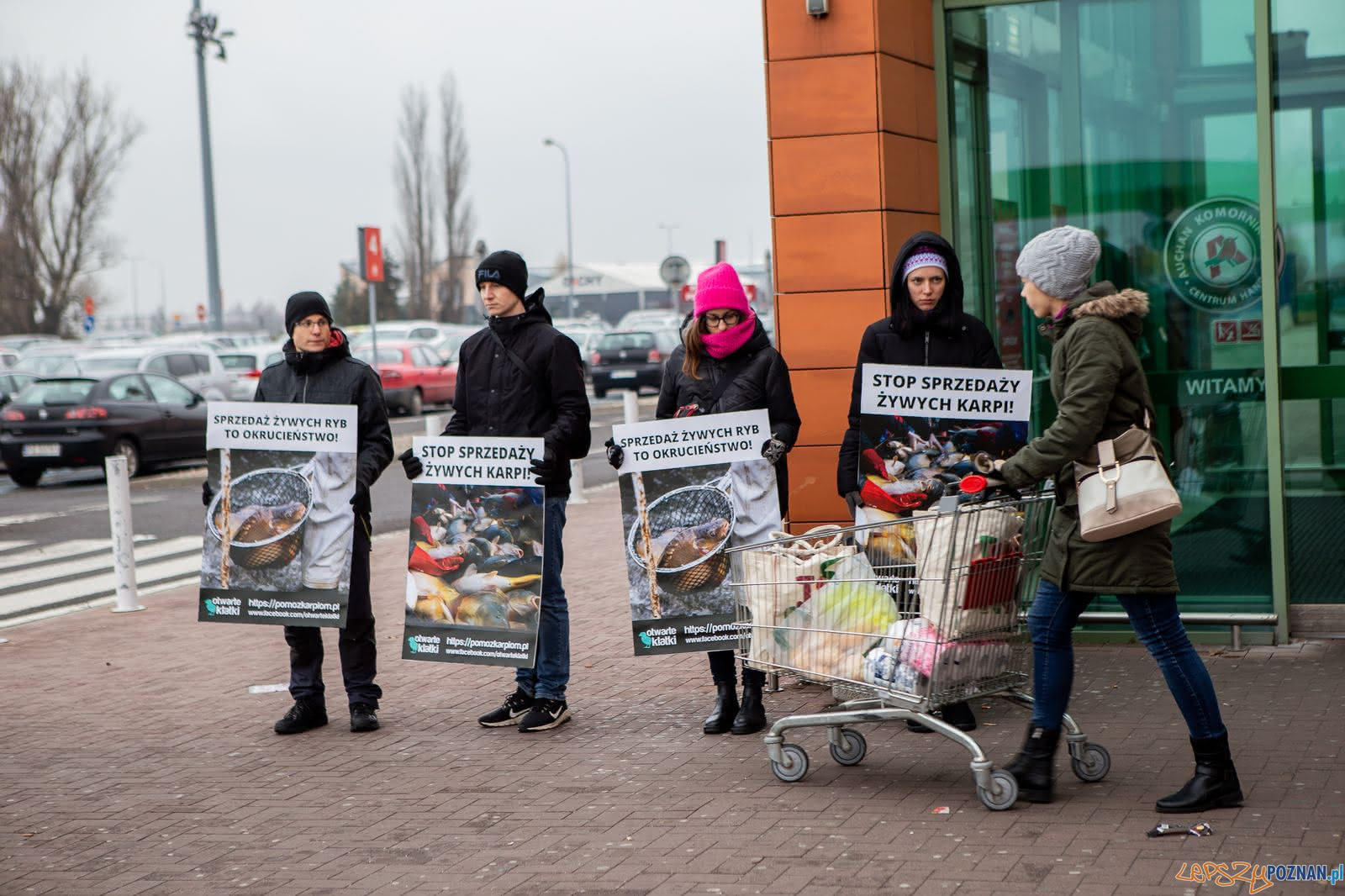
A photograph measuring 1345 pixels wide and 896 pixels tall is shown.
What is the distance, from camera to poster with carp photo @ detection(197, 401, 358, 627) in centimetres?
695

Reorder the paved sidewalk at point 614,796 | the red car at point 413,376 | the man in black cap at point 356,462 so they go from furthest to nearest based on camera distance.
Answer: the red car at point 413,376 → the man in black cap at point 356,462 → the paved sidewalk at point 614,796

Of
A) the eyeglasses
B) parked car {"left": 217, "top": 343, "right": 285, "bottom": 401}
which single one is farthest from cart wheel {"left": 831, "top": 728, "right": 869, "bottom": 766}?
parked car {"left": 217, "top": 343, "right": 285, "bottom": 401}

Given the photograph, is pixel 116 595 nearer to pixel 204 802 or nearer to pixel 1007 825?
pixel 204 802

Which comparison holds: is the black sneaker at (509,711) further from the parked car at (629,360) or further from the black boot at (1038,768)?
the parked car at (629,360)

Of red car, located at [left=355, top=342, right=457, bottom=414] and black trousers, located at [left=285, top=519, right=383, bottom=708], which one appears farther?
red car, located at [left=355, top=342, right=457, bottom=414]

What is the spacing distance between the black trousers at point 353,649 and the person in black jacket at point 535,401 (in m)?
0.55

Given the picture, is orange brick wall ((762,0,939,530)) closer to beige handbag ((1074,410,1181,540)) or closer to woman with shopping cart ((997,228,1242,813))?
woman with shopping cart ((997,228,1242,813))

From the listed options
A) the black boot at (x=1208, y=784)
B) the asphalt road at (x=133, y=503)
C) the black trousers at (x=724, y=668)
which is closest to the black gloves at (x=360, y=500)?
the black trousers at (x=724, y=668)

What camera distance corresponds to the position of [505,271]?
6867 mm

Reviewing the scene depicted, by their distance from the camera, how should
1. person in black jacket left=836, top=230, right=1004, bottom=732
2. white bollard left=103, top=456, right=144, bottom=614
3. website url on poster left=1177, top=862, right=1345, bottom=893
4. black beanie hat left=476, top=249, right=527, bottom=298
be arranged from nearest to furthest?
website url on poster left=1177, top=862, right=1345, bottom=893 < person in black jacket left=836, top=230, right=1004, bottom=732 < black beanie hat left=476, top=249, right=527, bottom=298 < white bollard left=103, top=456, right=144, bottom=614

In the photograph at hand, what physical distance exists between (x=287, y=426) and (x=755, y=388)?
2.11 m

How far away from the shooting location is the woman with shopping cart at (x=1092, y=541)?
16.5ft

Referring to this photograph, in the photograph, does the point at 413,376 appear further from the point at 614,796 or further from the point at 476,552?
the point at 614,796

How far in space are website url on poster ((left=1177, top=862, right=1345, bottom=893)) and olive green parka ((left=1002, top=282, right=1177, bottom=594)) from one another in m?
0.90
